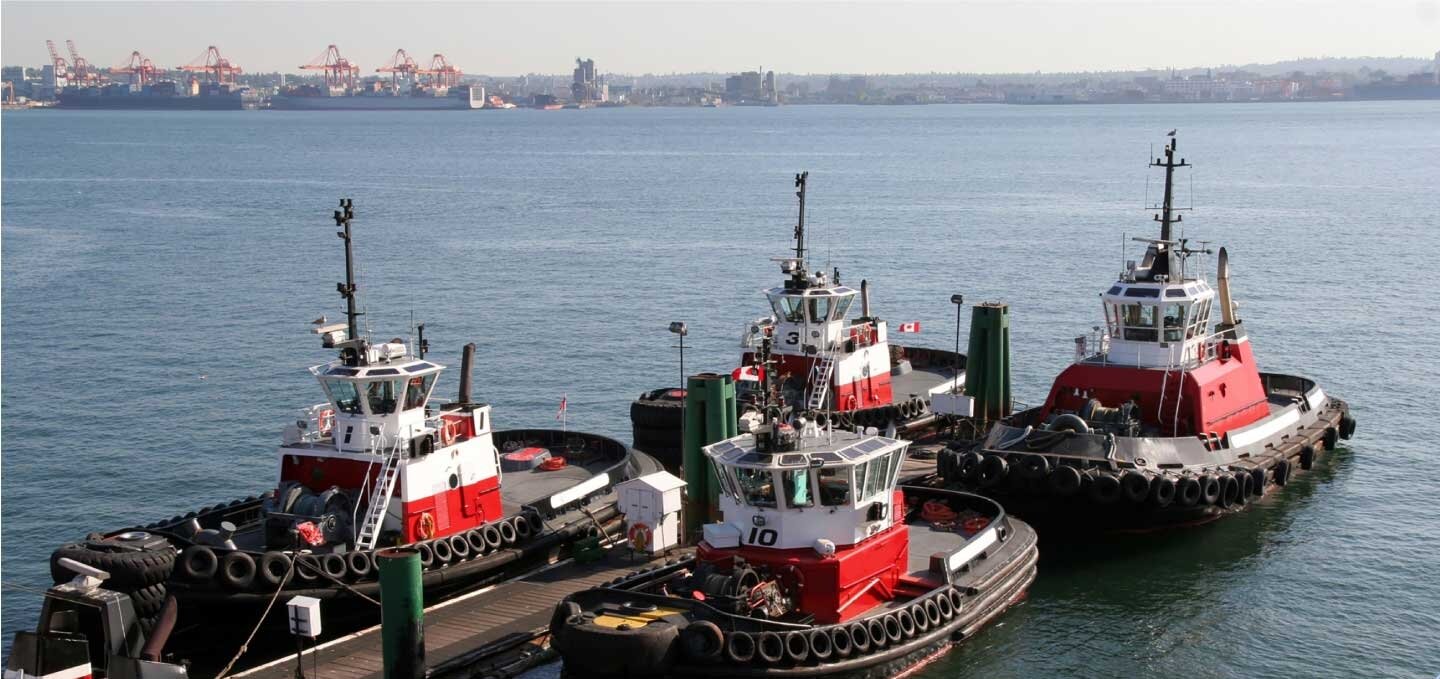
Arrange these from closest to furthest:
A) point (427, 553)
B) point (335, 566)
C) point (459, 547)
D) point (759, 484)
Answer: point (759, 484) → point (335, 566) → point (427, 553) → point (459, 547)

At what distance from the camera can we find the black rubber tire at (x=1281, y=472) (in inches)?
1252

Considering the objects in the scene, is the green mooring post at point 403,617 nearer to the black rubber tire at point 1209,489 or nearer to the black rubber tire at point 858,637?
the black rubber tire at point 858,637

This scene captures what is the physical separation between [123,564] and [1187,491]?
18.7 metres

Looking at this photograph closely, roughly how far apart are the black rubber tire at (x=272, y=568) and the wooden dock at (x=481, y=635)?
136 centimetres

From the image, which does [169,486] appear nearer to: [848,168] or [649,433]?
[649,433]

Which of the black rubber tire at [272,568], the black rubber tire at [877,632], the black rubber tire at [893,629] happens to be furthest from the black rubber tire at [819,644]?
the black rubber tire at [272,568]

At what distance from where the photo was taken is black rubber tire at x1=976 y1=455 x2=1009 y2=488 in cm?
2856

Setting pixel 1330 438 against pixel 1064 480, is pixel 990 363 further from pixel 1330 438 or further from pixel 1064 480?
pixel 1330 438

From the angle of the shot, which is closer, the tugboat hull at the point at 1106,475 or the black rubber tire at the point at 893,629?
the black rubber tire at the point at 893,629

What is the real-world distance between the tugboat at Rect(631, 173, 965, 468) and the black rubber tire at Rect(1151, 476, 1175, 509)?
23.5ft

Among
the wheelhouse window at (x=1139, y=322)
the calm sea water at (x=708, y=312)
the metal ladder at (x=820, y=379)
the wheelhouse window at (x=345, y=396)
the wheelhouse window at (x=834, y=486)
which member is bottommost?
the calm sea water at (x=708, y=312)

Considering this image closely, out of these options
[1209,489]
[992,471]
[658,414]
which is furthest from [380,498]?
[1209,489]

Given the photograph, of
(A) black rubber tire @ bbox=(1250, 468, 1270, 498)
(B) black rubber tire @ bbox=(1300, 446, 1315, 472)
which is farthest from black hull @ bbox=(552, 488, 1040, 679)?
(B) black rubber tire @ bbox=(1300, 446, 1315, 472)

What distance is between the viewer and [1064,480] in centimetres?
2812
